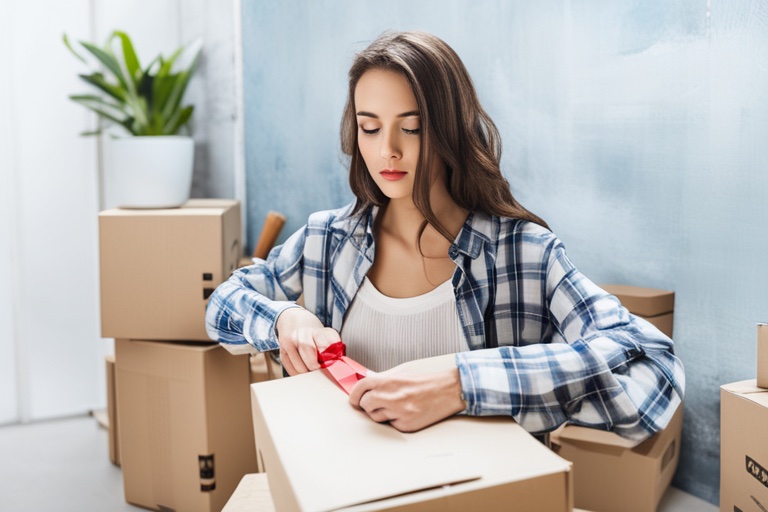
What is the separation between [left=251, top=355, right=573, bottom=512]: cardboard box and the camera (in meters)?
0.67

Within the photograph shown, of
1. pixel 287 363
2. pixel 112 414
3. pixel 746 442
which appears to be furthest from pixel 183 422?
pixel 746 442

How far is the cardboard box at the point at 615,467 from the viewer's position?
1528 millimetres

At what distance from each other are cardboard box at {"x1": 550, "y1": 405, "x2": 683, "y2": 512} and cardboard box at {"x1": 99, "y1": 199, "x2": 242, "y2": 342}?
42.1 inches

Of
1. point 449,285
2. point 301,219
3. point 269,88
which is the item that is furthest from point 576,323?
point 269,88

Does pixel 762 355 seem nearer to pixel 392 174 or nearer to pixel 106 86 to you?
pixel 392 174

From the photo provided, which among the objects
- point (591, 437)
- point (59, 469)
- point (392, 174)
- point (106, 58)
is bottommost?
point (59, 469)

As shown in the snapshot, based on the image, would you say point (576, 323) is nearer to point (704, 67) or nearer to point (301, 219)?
point (704, 67)

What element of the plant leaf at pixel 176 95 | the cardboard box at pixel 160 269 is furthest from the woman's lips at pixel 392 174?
the plant leaf at pixel 176 95

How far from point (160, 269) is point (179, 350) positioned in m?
0.24

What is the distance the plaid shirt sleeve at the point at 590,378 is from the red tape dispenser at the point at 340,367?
5.9 inches

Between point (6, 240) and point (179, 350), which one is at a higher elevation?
point (6, 240)

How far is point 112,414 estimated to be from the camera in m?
2.64

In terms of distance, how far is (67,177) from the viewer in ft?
10.5

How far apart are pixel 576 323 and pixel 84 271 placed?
270 centimetres
